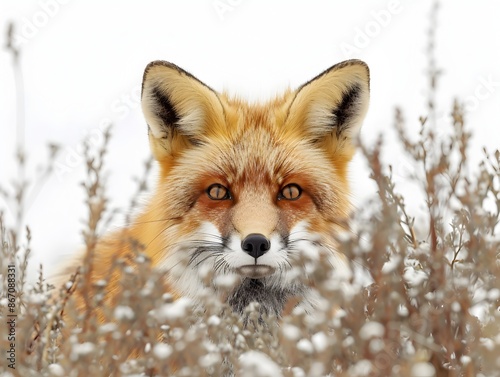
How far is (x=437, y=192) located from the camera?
8.46 feet

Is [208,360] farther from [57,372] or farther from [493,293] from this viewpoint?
[493,293]

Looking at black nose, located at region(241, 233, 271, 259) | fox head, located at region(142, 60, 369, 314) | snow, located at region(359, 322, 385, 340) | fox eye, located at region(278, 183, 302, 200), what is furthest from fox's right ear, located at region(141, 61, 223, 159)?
snow, located at region(359, 322, 385, 340)

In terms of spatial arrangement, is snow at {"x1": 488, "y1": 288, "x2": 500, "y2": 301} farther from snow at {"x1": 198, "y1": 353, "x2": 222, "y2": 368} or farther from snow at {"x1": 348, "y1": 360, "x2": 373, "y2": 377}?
snow at {"x1": 198, "y1": 353, "x2": 222, "y2": 368}

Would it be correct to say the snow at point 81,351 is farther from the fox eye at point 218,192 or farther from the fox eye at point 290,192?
the fox eye at point 290,192

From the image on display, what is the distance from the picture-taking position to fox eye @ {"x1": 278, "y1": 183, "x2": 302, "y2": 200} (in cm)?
383

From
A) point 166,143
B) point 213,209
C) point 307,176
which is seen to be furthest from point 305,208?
point 166,143

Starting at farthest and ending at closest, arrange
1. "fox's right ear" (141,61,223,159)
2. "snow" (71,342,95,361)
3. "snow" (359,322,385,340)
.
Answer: "fox's right ear" (141,61,223,159)
"snow" (71,342,95,361)
"snow" (359,322,385,340)

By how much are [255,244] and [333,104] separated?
1.35 metres

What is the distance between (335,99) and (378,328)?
254 centimetres

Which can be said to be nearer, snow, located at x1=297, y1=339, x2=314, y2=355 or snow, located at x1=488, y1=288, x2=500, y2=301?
snow, located at x1=297, y1=339, x2=314, y2=355

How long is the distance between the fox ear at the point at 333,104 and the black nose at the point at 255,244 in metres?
1.15

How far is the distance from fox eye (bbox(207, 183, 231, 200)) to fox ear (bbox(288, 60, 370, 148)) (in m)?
0.73

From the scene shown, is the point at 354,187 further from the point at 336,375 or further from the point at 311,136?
the point at 336,375

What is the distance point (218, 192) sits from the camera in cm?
382
